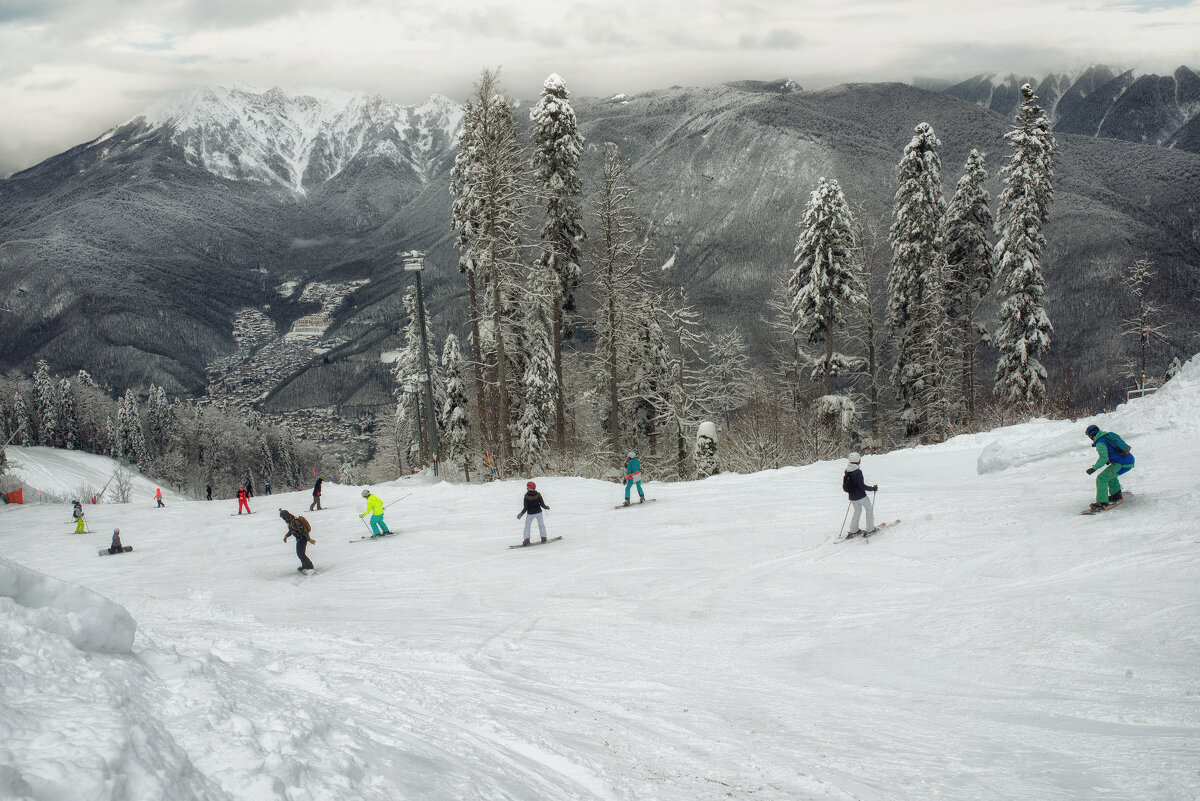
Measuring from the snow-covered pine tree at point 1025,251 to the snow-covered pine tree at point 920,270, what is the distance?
332cm

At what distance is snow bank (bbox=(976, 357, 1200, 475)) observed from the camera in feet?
49.3

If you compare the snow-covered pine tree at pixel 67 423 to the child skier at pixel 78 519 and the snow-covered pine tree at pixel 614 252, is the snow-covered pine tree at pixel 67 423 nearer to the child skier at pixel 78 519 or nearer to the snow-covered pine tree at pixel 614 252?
the child skier at pixel 78 519

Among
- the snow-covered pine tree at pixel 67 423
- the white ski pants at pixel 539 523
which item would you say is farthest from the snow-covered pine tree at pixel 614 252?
the snow-covered pine tree at pixel 67 423

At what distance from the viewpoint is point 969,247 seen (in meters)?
36.1

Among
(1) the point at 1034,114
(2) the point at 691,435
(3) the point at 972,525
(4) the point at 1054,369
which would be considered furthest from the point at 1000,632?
(4) the point at 1054,369

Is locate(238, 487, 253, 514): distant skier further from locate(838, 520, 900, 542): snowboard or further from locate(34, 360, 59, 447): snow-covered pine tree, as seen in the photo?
locate(34, 360, 59, 447): snow-covered pine tree

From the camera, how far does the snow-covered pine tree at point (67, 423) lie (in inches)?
3846

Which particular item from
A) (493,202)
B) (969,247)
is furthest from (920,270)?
(493,202)

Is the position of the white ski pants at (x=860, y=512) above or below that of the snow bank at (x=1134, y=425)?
below

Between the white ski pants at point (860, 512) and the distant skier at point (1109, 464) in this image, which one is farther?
the white ski pants at point (860, 512)

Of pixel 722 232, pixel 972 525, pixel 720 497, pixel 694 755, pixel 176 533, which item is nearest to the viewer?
pixel 694 755

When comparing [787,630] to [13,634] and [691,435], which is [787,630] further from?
[691,435]

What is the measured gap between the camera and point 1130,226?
130m

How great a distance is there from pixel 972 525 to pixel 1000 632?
15.3ft
